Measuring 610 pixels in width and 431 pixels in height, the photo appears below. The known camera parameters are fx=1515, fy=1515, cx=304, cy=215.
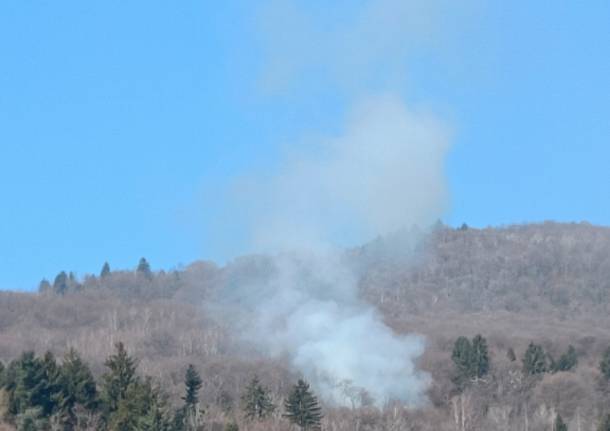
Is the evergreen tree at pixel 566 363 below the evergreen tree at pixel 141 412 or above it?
above

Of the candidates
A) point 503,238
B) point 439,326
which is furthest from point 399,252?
point 439,326

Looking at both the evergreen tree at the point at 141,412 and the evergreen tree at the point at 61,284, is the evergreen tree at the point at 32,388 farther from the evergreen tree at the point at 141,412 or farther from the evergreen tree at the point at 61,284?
the evergreen tree at the point at 61,284

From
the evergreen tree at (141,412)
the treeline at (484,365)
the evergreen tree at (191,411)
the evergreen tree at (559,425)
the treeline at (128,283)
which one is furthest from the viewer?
the treeline at (128,283)

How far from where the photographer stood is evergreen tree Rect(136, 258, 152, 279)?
164000 millimetres

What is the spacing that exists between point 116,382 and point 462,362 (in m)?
39.7

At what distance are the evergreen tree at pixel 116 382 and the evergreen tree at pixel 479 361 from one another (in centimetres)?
3878

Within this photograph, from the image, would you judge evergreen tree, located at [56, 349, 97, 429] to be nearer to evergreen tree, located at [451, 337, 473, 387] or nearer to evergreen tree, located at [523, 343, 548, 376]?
evergreen tree, located at [451, 337, 473, 387]

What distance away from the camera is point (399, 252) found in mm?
171000

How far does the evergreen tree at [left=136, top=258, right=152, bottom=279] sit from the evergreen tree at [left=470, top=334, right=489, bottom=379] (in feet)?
231

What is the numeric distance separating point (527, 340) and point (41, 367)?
6095 centimetres

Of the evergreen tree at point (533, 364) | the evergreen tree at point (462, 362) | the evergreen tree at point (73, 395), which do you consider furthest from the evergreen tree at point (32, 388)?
the evergreen tree at point (533, 364)

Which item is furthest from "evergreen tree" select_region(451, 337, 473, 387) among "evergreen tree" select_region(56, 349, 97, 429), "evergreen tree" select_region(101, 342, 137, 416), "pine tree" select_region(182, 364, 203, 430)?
"evergreen tree" select_region(101, 342, 137, 416)

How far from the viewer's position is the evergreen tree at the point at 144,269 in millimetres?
164000

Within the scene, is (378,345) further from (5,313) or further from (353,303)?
(5,313)
